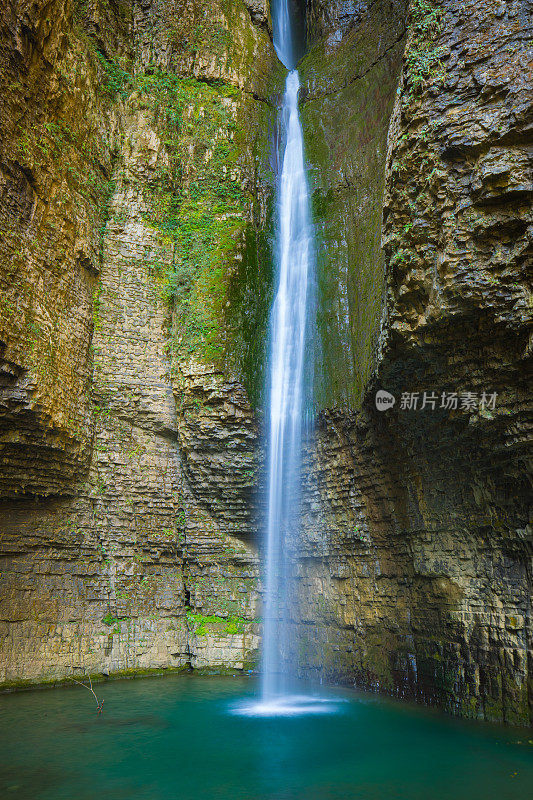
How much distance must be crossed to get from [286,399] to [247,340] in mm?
1659

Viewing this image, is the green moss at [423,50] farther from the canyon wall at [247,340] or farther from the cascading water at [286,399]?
the cascading water at [286,399]

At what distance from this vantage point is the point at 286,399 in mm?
Result: 11586

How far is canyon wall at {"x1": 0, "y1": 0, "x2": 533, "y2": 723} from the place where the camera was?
6648mm

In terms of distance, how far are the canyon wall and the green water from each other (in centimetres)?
110

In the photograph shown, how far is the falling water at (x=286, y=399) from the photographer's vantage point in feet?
37.4

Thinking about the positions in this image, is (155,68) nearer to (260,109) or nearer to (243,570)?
(260,109)

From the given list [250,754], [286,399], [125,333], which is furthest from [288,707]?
[125,333]

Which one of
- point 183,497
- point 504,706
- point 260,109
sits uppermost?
point 260,109

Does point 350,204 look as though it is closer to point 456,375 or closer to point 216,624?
point 456,375

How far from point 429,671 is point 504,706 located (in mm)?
1445

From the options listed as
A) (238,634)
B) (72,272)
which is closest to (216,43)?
(72,272)

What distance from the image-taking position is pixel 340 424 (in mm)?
10164

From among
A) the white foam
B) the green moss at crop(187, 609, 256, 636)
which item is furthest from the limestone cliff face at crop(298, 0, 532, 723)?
the green moss at crop(187, 609, 256, 636)

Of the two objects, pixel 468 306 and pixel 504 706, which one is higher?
pixel 468 306
